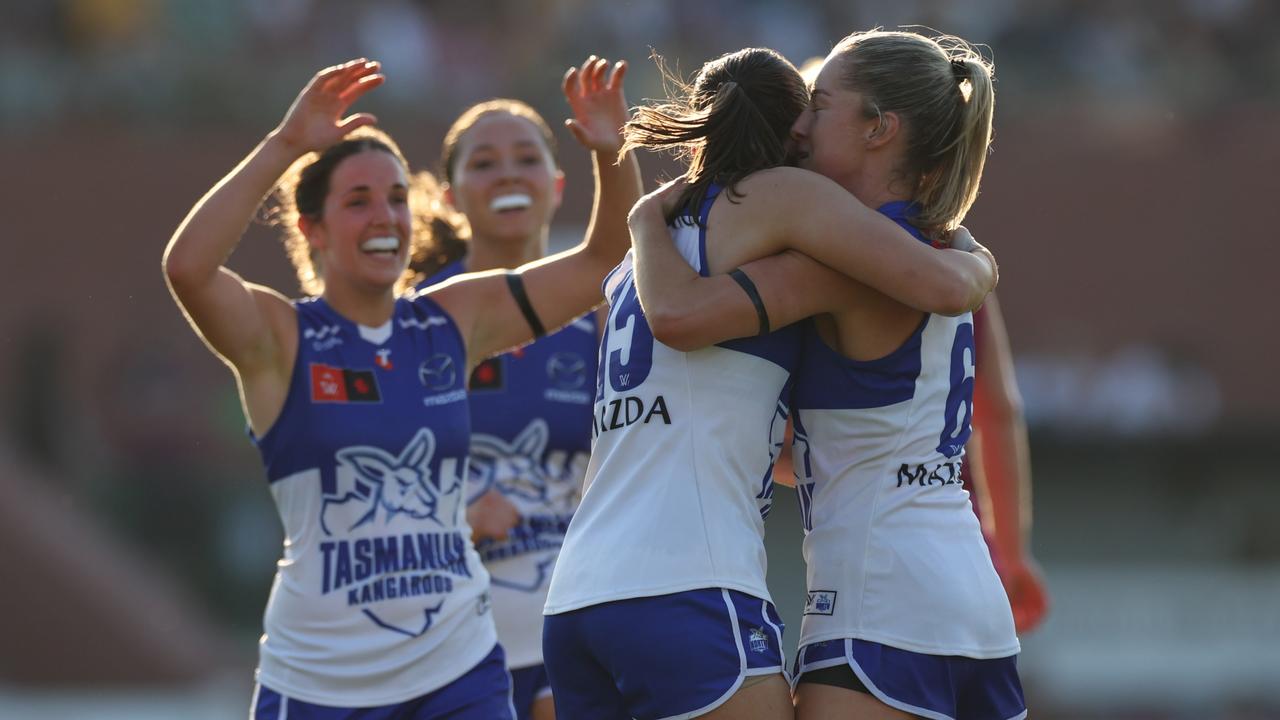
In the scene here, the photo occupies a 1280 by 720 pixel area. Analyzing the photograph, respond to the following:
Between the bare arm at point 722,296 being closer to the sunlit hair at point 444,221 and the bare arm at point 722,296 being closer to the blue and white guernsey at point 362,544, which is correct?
the blue and white guernsey at point 362,544

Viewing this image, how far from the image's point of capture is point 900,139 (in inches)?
136

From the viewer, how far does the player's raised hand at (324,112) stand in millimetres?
4066

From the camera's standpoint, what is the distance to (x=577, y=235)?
16.7m

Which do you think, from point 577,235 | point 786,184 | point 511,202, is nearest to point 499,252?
point 511,202

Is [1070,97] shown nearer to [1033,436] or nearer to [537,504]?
[1033,436]

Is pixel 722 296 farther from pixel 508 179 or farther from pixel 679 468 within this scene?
pixel 508 179

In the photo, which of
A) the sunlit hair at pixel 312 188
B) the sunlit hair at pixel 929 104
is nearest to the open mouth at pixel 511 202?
the sunlit hair at pixel 312 188

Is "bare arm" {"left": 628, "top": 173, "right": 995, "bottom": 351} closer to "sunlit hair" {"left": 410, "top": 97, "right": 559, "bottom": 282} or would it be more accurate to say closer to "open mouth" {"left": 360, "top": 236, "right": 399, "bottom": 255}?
"open mouth" {"left": 360, "top": 236, "right": 399, "bottom": 255}

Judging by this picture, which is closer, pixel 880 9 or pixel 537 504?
pixel 537 504

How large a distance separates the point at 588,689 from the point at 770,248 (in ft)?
3.13

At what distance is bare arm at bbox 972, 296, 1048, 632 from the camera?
5.09 meters

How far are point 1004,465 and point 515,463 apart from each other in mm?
1522

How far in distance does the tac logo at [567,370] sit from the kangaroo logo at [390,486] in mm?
863

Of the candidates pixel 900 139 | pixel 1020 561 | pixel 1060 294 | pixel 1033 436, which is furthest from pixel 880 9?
pixel 900 139
